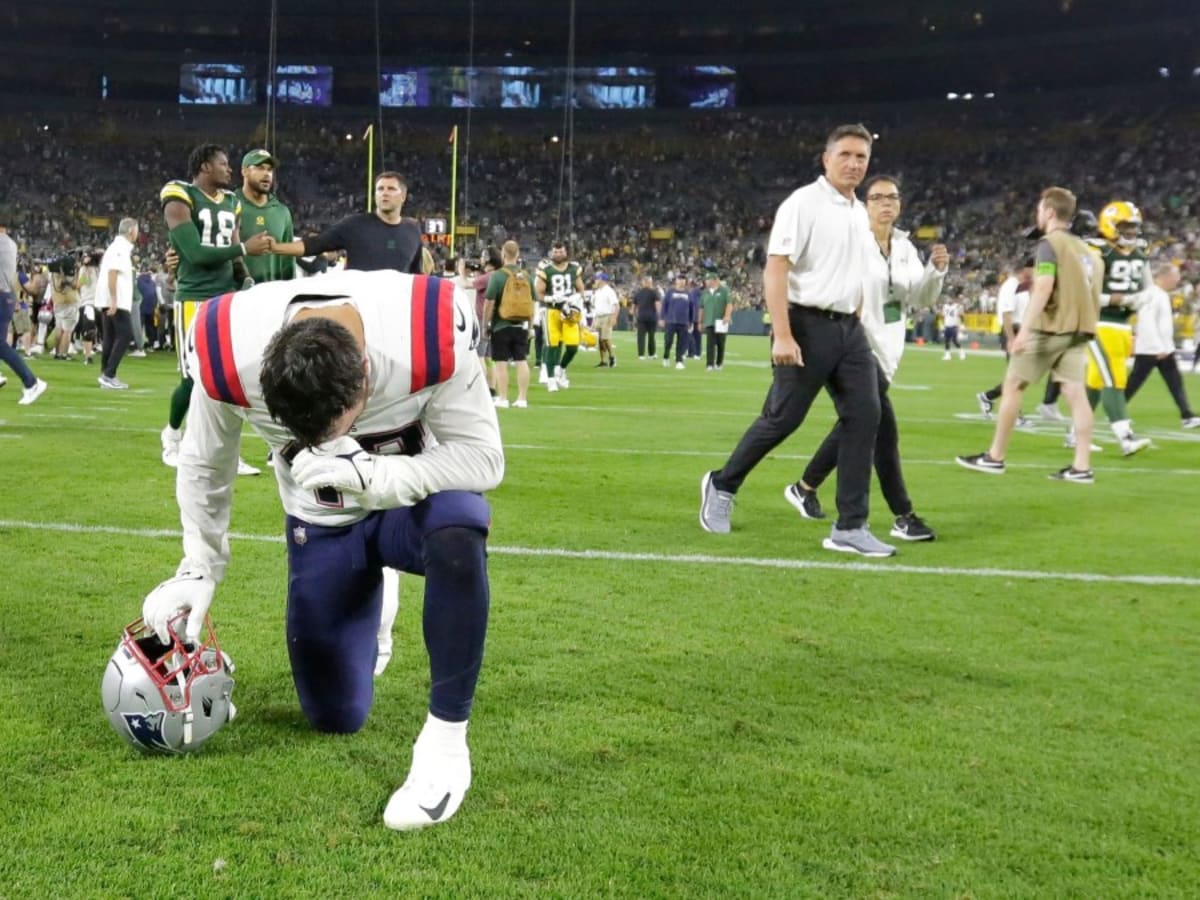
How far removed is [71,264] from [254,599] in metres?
15.7

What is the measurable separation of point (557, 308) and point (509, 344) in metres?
3.18

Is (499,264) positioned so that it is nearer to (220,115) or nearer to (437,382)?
(437,382)

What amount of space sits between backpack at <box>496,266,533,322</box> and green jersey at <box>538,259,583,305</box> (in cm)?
309

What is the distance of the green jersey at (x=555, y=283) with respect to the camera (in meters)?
15.8

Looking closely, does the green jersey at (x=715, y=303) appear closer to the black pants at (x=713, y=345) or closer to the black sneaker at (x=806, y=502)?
the black pants at (x=713, y=345)

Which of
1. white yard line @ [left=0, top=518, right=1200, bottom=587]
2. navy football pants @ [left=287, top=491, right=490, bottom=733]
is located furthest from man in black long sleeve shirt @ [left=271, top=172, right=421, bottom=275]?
navy football pants @ [left=287, top=491, right=490, bottom=733]

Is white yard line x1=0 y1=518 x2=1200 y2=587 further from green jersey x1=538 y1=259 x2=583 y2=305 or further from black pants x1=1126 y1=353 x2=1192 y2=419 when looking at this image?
green jersey x1=538 y1=259 x2=583 y2=305

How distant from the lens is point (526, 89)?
58.7m

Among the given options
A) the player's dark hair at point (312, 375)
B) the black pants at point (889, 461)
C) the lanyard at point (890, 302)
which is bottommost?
the black pants at point (889, 461)

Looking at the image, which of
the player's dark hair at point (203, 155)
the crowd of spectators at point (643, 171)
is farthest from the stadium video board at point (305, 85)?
the player's dark hair at point (203, 155)

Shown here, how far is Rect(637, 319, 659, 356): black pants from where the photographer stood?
24.7m

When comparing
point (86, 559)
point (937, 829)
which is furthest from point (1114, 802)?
point (86, 559)

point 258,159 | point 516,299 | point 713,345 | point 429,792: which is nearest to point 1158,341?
point 516,299

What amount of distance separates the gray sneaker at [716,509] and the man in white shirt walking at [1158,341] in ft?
23.3
